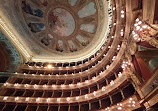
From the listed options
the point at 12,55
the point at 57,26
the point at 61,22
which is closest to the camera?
the point at 12,55

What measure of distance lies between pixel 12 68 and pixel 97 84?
1701 cm

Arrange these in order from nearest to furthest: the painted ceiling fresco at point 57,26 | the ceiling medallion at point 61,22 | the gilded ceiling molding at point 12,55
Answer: the gilded ceiling molding at point 12,55
the painted ceiling fresco at point 57,26
the ceiling medallion at point 61,22

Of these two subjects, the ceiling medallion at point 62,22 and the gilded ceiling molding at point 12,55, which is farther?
the ceiling medallion at point 62,22

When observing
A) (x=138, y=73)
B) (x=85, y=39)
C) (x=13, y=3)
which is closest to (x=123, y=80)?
(x=138, y=73)

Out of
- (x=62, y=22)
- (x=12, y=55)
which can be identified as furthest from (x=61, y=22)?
(x=12, y=55)

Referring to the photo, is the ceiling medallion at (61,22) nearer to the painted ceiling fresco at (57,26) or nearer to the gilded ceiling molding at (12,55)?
the painted ceiling fresco at (57,26)

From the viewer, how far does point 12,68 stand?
63.5ft

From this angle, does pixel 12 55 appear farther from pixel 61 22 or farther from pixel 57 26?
pixel 61 22

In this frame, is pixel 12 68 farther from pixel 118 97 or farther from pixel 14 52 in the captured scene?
pixel 118 97

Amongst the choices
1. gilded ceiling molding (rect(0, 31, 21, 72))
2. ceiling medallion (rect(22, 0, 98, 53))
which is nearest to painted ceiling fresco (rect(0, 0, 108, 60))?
ceiling medallion (rect(22, 0, 98, 53))

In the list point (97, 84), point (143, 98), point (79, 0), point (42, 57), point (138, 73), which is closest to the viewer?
point (143, 98)

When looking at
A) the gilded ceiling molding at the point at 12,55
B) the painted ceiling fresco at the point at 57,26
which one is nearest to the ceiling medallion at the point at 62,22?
the painted ceiling fresco at the point at 57,26

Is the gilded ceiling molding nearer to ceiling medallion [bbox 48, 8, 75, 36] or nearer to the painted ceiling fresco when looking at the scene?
the painted ceiling fresco

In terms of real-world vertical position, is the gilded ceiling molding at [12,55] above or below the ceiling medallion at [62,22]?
below
